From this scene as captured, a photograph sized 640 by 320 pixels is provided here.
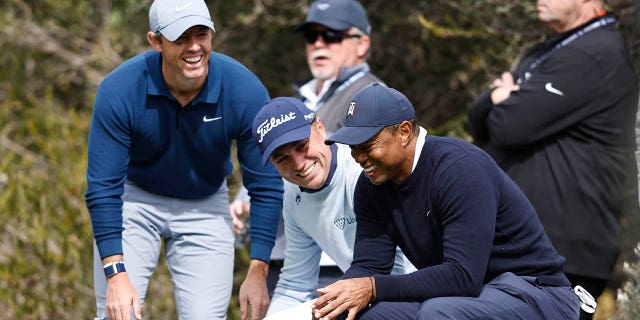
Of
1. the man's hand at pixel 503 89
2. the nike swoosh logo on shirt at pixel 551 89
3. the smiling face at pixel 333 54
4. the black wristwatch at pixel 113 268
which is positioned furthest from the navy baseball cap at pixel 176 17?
the nike swoosh logo on shirt at pixel 551 89

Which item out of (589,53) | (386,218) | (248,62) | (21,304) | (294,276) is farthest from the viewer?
(248,62)

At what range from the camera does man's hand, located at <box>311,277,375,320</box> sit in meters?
3.53

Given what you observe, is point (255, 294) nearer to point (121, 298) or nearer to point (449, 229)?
point (121, 298)

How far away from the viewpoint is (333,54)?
213 inches

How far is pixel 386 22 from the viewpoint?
7527 millimetres

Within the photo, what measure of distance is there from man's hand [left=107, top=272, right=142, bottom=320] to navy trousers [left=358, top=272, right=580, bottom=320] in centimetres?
103

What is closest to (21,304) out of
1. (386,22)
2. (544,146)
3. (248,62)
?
(248,62)

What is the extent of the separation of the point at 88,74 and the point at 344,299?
215 inches

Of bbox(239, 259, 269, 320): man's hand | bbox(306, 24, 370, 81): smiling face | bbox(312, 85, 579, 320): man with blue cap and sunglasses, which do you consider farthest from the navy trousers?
bbox(306, 24, 370, 81): smiling face

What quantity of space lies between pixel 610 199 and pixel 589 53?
67 cm

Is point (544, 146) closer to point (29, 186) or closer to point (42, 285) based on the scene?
point (42, 285)

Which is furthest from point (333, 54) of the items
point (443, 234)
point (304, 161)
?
point (443, 234)

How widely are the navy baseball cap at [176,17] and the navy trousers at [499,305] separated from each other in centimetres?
136

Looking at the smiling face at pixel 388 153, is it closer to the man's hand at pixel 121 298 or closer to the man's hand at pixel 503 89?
the man's hand at pixel 121 298
